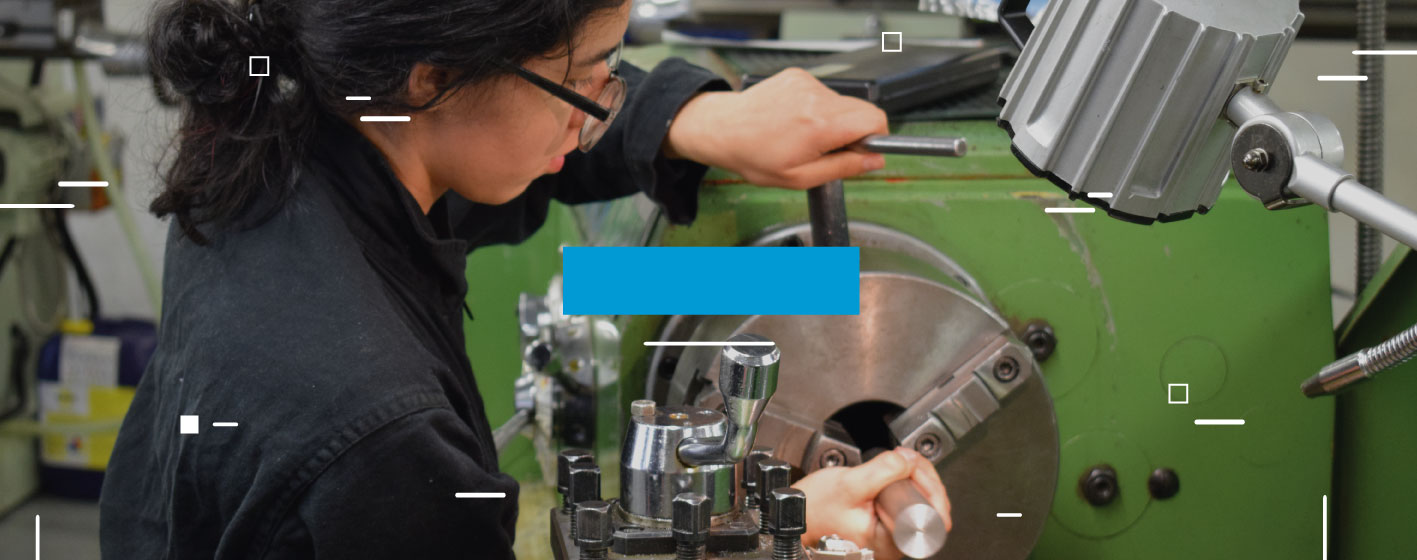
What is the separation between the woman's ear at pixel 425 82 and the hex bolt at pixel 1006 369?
0.41m

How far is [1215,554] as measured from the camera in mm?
965

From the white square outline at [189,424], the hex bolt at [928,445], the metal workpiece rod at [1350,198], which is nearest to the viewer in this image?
the metal workpiece rod at [1350,198]

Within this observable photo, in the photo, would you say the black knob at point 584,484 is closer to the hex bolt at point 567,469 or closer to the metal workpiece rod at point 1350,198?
the hex bolt at point 567,469

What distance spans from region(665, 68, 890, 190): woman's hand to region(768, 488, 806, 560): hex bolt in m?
0.32

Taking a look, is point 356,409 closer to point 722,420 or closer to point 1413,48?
point 722,420

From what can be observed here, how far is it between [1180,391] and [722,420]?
0.44 meters

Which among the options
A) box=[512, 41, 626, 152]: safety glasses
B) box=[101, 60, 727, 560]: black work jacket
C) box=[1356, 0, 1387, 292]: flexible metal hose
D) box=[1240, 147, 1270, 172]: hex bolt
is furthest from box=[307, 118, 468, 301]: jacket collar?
box=[1356, 0, 1387, 292]: flexible metal hose

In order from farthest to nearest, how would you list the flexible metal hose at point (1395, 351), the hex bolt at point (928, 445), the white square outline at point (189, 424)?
the hex bolt at point (928, 445), the white square outline at point (189, 424), the flexible metal hose at point (1395, 351)

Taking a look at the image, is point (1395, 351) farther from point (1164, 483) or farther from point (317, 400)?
point (317, 400)

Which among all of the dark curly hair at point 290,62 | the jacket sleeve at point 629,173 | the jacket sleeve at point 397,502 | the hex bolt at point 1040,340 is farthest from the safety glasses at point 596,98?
the hex bolt at point 1040,340

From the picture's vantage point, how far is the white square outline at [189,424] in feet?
2.30

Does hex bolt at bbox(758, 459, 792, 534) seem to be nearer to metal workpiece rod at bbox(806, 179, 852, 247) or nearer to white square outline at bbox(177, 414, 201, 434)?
metal workpiece rod at bbox(806, 179, 852, 247)

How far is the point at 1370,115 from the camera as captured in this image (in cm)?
88

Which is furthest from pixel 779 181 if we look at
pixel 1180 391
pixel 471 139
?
pixel 1180 391
